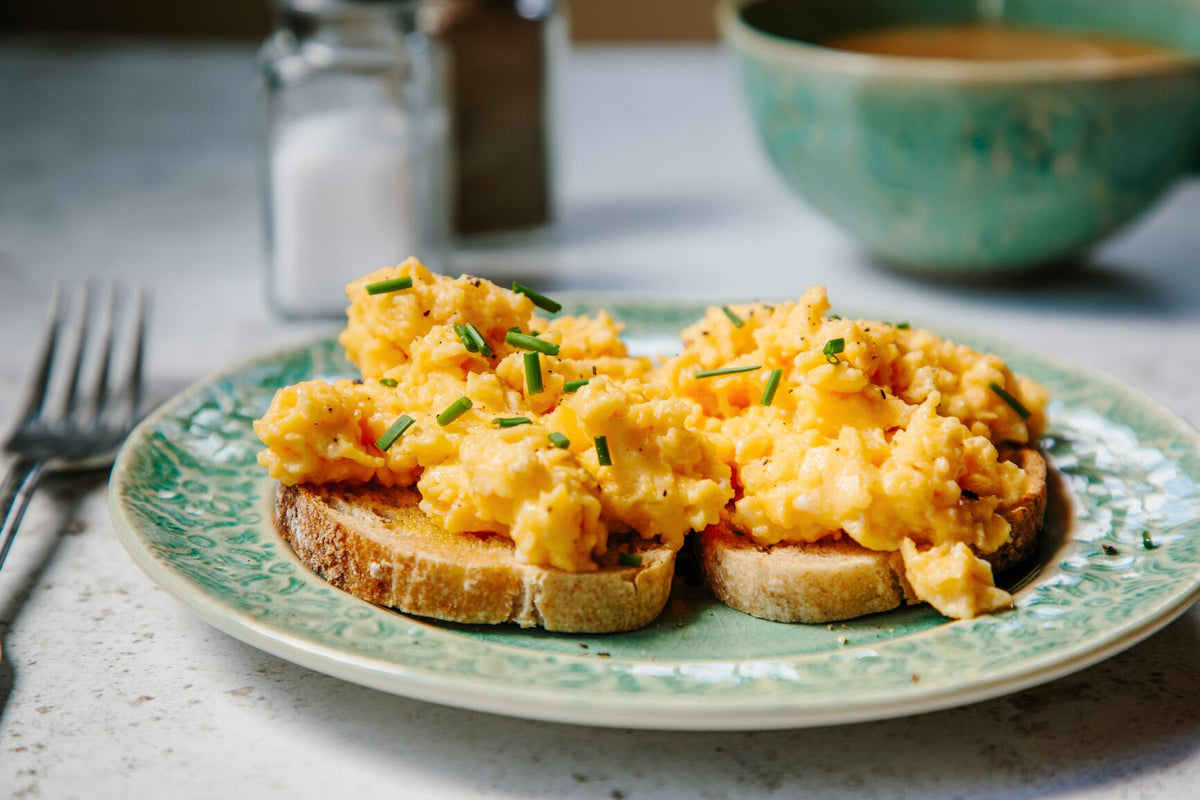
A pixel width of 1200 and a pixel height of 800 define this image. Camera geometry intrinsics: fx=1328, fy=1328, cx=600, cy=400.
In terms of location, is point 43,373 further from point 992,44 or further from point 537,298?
point 992,44

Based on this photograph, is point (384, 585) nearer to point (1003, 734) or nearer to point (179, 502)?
point (179, 502)

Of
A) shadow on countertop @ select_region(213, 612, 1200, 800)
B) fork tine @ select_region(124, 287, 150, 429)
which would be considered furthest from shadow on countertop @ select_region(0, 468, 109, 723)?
shadow on countertop @ select_region(213, 612, 1200, 800)

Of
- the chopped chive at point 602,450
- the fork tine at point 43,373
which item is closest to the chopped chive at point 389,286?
the chopped chive at point 602,450

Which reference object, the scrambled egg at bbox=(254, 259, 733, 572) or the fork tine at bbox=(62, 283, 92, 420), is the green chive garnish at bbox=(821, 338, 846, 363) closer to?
the scrambled egg at bbox=(254, 259, 733, 572)

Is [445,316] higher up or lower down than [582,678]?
higher up

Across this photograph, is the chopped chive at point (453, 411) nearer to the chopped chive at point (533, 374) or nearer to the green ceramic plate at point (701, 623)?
the chopped chive at point (533, 374)

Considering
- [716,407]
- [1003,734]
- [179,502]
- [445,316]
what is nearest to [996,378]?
[716,407]
